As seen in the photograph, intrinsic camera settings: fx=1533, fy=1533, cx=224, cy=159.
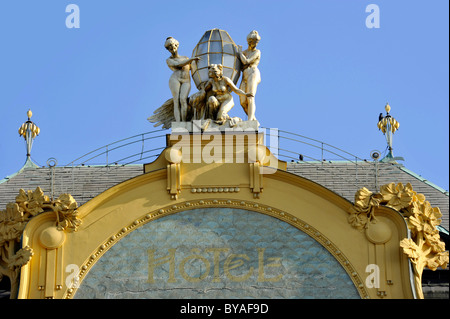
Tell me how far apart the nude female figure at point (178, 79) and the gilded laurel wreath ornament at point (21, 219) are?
2.88m

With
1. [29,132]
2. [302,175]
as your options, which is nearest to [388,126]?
[302,175]

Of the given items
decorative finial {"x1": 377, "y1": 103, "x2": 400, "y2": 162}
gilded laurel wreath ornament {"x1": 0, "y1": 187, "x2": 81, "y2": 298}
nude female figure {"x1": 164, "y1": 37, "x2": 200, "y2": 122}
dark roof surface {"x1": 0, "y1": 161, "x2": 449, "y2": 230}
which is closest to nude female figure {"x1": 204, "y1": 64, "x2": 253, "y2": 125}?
nude female figure {"x1": 164, "y1": 37, "x2": 200, "y2": 122}

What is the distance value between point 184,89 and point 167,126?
0.87m

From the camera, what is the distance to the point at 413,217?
93.4 ft

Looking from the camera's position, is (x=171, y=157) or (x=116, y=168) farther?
(x=116, y=168)

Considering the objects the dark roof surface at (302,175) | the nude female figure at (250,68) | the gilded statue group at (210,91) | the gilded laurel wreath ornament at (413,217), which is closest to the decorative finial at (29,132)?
the dark roof surface at (302,175)

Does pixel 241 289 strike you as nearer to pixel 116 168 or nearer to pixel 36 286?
pixel 36 286

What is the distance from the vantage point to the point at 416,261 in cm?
2800

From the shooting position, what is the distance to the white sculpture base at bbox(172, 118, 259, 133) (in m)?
29.2

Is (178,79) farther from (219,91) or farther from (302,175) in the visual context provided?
(302,175)

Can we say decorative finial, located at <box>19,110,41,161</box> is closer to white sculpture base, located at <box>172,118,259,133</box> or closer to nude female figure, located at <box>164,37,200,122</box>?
nude female figure, located at <box>164,37,200,122</box>

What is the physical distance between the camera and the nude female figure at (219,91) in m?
29.6
